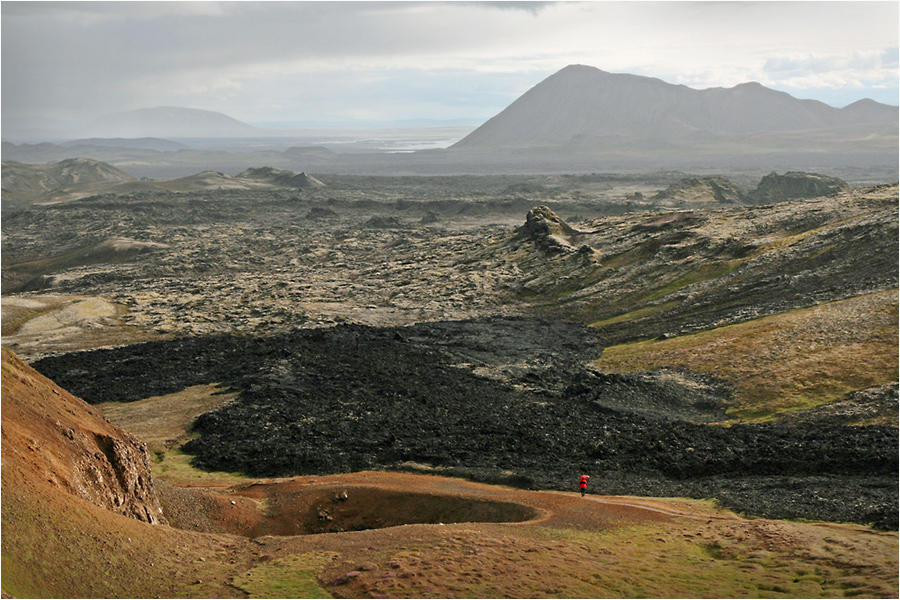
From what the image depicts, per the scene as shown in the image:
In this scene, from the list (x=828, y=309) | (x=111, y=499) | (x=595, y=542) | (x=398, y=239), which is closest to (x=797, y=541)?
(x=595, y=542)

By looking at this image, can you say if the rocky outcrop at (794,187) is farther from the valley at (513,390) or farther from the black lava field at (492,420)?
the black lava field at (492,420)

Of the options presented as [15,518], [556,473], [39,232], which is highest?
[39,232]

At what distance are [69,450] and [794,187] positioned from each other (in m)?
176

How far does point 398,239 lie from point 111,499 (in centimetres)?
11085

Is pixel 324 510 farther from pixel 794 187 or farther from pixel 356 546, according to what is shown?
pixel 794 187

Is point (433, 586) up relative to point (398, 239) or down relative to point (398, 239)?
down

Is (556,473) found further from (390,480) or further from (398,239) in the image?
(398,239)

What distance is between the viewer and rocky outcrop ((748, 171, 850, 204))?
158375 mm

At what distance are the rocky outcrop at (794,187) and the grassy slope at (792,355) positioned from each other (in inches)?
4743

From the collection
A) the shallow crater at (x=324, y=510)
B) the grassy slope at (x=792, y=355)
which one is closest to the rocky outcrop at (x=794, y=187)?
the grassy slope at (x=792, y=355)

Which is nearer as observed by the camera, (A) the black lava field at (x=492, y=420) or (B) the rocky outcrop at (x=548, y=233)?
(A) the black lava field at (x=492, y=420)

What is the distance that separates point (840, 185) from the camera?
521 ft

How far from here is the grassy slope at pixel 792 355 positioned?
43125 millimetres

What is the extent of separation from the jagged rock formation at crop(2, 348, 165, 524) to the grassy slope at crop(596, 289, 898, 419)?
3605 cm
